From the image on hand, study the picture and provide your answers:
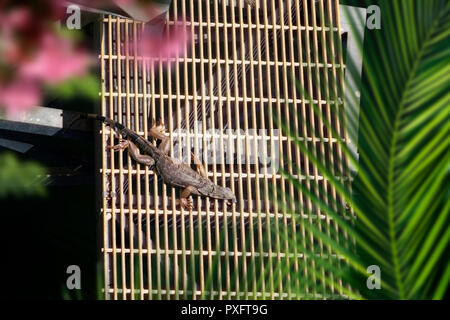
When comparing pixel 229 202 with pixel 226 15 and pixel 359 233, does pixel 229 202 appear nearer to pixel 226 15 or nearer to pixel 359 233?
pixel 226 15

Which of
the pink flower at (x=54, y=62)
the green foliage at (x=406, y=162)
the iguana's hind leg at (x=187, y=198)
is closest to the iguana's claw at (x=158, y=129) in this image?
the iguana's hind leg at (x=187, y=198)

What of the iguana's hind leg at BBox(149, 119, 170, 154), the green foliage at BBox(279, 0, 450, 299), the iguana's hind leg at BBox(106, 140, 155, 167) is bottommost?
the green foliage at BBox(279, 0, 450, 299)

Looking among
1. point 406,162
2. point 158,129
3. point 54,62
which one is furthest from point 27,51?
point 158,129

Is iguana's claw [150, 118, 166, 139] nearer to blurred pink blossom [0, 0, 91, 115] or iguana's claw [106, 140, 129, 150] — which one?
iguana's claw [106, 140, 129, 150]

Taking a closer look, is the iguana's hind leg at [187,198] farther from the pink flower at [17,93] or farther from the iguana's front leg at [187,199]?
the pink flower at [17,93]

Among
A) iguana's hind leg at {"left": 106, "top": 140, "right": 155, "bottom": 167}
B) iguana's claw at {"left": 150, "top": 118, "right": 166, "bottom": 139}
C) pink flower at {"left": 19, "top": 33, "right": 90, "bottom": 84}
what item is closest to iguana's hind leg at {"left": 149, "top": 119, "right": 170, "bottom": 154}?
iguana's claw at {"left": 150, "top": 118, "right": 166, "bottom": 139}

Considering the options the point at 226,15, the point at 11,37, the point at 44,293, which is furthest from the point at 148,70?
the point at 11,37

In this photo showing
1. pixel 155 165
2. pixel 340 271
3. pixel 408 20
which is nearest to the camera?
pixel 408 20

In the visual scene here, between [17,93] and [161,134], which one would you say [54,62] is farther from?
[161,134]
